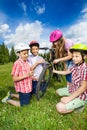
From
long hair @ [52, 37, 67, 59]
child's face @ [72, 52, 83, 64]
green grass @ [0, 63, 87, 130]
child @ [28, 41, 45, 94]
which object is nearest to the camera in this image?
green grass @ [0, 63, 87, 130]

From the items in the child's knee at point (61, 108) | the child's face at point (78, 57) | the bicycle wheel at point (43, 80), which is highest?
the child's face at point (78, 57)

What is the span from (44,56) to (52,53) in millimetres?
322

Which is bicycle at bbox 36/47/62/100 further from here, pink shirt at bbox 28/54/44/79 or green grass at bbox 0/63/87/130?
green grass at bbox 0/63/87/130

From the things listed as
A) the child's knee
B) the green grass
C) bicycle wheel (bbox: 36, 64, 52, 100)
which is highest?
bicycle wheel (bbox: 36, 64, 52, 100)

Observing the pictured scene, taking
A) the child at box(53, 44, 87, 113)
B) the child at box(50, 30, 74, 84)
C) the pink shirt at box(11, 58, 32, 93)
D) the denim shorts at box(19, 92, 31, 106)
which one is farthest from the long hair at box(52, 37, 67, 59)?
the child at box(53, 44, 87, 113)

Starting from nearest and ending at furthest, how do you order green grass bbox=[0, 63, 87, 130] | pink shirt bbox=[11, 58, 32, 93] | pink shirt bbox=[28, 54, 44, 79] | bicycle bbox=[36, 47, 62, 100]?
green grass bbox=[0, 63, 87, 130] → bicycle bbox=[36, 47, 62, 100] → pink shirt bbox=[11, 58, 32, 93] → pink shirt bbox=[28, 54, 44, 79]

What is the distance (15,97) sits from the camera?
31.2 ft

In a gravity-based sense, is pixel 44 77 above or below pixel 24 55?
below

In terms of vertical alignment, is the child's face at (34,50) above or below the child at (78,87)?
above

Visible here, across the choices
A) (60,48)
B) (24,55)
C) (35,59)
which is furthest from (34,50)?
(60,48)

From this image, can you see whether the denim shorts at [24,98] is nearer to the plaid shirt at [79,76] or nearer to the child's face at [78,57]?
the plaid shirt at [79,76]

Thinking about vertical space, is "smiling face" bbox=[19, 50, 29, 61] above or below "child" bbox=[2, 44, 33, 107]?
above

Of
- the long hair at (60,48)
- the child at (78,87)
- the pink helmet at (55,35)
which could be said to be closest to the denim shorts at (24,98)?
the long hair at (60,48)

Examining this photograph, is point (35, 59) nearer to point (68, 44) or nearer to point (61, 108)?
point (68, 44)
